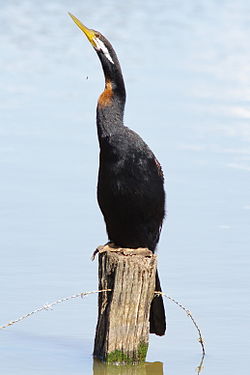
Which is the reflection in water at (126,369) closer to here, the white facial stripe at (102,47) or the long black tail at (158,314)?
the long black tail at (158,314)

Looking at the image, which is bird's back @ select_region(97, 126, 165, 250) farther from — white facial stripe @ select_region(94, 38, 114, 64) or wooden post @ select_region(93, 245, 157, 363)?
white facial stripe @ select_region(94, 38, 114, 64)

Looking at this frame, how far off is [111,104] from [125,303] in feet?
4.03

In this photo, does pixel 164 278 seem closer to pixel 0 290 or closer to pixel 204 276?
pixel 204 276

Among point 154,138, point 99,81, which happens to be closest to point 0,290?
point 154,138

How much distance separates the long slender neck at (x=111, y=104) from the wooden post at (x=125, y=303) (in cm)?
74

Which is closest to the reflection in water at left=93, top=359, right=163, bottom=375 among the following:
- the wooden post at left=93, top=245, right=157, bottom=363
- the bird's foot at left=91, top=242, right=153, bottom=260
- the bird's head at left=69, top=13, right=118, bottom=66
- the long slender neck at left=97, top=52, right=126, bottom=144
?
the wooden post at left=93, top=245, right=157, bottom=363

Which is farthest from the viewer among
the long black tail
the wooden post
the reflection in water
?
the long black tail

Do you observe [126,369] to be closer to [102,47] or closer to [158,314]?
[158,314]

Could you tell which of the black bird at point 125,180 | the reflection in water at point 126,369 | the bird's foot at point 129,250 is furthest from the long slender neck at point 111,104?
the reflection in water at point 126,369

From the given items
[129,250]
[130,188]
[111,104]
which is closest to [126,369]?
[129,250]

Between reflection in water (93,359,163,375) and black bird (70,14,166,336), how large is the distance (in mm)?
245

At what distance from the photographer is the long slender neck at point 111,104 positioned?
778 centimetres

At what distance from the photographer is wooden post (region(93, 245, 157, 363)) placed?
24.5 ft

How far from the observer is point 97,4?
2014 centimetres
